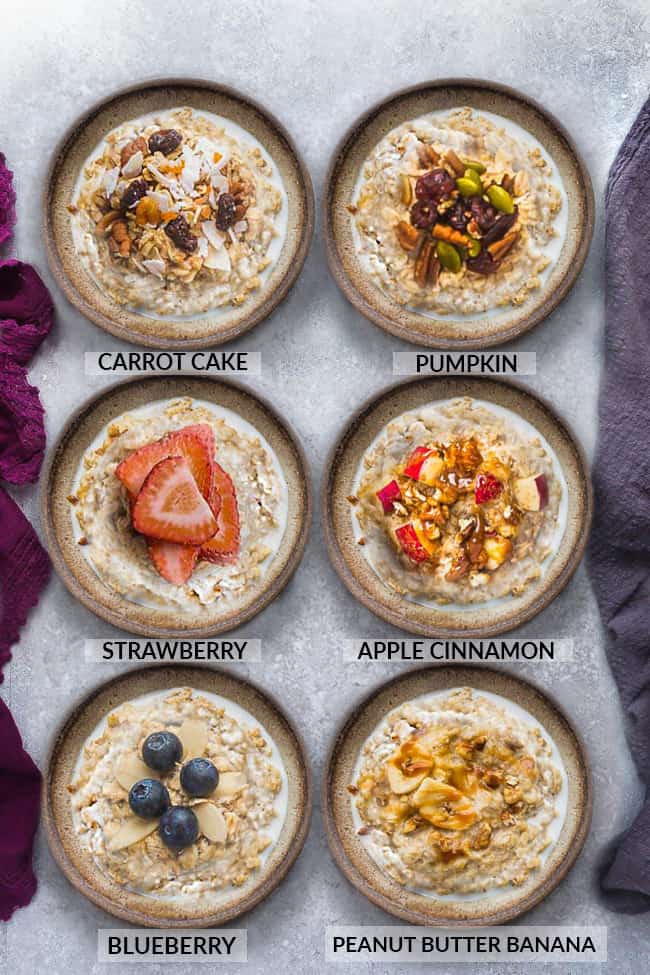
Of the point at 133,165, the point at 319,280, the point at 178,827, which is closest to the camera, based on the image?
the point at 178,827

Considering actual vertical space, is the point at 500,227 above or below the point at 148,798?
above

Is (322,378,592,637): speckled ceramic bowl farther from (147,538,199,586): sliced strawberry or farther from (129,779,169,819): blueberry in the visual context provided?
(129,779,169,819): blueberry

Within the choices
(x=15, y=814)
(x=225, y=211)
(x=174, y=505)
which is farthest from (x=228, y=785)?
(x=225, y=211)

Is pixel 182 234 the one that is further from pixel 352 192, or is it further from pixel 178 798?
pixel 178 798

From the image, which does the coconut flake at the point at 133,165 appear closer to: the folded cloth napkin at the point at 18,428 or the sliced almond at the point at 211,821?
the folded cloth napkin at the point at 18,428

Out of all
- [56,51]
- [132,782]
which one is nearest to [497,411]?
[132,782]

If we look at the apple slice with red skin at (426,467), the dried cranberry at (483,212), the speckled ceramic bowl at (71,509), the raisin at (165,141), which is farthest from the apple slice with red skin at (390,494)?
the raisin at (165,141)
